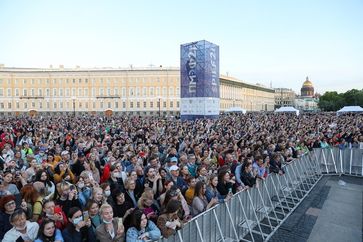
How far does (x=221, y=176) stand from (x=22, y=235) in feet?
13.0

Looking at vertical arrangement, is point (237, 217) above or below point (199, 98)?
below

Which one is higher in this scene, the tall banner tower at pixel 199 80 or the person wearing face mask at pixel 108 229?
the tall banner tower at pixel 199 80

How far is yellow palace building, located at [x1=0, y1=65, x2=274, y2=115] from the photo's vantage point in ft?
275

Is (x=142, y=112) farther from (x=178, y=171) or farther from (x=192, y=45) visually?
(x=178, y=171)

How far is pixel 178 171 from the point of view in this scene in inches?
273

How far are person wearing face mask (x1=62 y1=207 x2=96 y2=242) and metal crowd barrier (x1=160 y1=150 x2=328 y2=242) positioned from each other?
3.51ft

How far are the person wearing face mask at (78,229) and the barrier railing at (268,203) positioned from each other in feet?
3.77

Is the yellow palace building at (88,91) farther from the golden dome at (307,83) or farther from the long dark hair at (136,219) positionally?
the golden dome at (307,83)

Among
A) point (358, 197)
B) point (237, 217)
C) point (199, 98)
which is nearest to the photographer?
point (237, 217)

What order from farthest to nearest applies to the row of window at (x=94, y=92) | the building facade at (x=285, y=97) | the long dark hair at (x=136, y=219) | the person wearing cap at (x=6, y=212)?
the building facade at (x=285, y=97) < the row of window at (x=94, y=92) < the person wearing cap at (x=6, y=212) < the long dark hair at (x=136, y=219)

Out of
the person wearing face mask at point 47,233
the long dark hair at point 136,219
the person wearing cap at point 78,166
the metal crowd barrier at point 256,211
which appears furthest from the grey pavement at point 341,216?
the person wearing cap at point 78,166

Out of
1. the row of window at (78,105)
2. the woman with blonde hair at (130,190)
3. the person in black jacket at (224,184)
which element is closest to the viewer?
the woman with blonde hair at (130,190)

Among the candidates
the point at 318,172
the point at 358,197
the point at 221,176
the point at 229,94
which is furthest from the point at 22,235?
the point at 229,94

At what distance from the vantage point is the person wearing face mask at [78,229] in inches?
160
